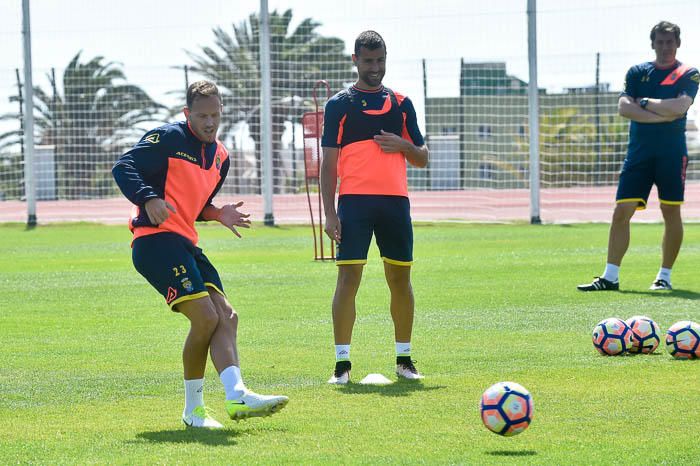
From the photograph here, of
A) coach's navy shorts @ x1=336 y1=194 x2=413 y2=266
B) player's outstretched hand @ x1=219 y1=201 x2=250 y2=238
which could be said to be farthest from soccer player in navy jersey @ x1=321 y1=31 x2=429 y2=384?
player's outstretched hand @ x1=219 y1=201 x2=250 y2=238

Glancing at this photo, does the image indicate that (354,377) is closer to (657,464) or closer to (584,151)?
(657,464)

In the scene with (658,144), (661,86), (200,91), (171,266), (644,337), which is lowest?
(644,337)

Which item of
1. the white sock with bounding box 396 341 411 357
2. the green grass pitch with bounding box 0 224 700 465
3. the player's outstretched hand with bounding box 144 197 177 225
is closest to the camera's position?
the green grass pitch with bounding box 0 224 700 465

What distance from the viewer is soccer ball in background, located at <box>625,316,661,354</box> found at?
319 inches

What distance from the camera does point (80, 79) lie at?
105 feet

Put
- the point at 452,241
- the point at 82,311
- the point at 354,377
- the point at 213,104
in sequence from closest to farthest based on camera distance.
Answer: the point at 213,104 → the point at 354,377 → the point at 82,311 → the point at 452,241

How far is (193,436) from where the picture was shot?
5.84 meters

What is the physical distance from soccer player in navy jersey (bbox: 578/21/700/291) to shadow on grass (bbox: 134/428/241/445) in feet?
21.6

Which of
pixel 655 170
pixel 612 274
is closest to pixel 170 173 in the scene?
pixel 612 274

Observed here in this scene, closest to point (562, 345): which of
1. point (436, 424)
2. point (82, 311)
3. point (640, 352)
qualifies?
point (640, 352)

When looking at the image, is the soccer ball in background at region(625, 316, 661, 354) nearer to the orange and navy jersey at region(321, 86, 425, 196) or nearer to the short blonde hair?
the orange and navy jersey at region(321, 86, 425, 196)

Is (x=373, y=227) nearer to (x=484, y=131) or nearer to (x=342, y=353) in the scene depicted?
(x=342, y=353)

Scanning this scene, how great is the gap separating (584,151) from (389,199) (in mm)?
19140

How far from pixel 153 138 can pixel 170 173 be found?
208 millimetres
